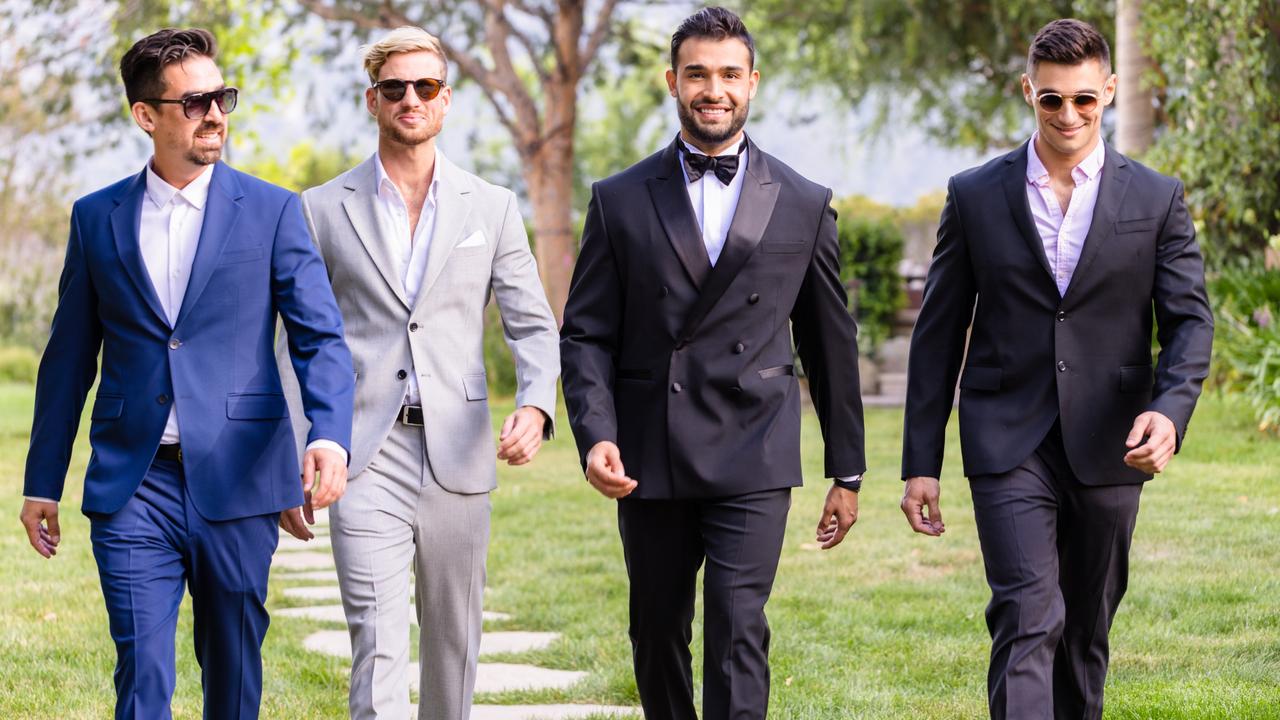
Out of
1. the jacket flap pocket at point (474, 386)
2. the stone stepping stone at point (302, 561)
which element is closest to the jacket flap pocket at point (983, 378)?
the jacket flap pocket at point (474, 386)

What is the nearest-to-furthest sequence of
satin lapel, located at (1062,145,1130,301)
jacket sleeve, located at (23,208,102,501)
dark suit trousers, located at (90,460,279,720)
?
dark suit trousers, located at (90,460,279,720), jacket sleeve, located at (23,208,102,501), satin lapel, located at (1062,145,1130,301)

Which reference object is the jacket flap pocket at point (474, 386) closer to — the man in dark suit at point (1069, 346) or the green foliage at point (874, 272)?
the man in dark suit at point (1069, 346)

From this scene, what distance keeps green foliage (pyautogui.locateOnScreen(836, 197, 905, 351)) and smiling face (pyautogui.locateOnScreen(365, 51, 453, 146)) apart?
15.2 m

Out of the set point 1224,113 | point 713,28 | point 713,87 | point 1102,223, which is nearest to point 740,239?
point 713,87

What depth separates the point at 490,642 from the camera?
745 centimetres

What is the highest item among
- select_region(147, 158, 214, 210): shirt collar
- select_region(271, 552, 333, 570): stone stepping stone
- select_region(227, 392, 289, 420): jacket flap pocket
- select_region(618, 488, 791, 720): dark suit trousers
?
select_region(147, 158, 214, 210): shirt collar

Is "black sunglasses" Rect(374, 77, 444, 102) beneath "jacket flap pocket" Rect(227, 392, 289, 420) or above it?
above

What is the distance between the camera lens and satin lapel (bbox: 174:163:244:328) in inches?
171

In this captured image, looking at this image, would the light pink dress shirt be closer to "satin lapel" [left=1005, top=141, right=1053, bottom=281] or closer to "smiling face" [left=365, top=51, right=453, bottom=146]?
"satin lapel" [left=1005, top=141, right=1053, bottom=281]

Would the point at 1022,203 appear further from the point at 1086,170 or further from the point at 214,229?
the point at 214,229

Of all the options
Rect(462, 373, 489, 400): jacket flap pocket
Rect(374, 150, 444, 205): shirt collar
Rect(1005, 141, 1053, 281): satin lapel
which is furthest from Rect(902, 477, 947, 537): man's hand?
Rect(374, 150, 444, 205): shirt collar

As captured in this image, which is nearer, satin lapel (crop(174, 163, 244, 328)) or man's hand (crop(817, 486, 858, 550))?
satin lapel (crop(174, 163, 244, 328))

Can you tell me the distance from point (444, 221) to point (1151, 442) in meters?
2.12

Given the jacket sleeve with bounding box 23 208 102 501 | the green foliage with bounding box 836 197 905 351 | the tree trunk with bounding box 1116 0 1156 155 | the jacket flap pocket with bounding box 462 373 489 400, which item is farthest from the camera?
the green foliage with bounding box 836 197 905 351
